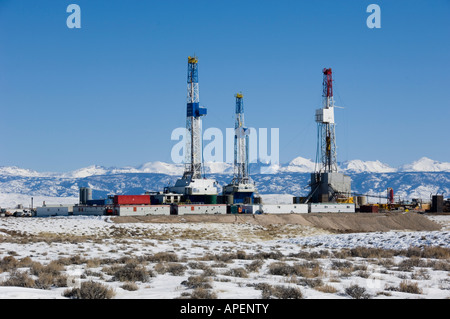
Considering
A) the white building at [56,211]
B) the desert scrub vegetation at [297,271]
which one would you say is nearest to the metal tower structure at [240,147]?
the white building at [56,211]

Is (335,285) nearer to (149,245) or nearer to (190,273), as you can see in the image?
(190,273)

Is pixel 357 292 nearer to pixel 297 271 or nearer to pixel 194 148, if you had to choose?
pixel 297 271

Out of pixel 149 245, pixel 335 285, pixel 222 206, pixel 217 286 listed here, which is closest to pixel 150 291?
pixel 217 286

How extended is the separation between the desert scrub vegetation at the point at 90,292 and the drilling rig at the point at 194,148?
7846cm

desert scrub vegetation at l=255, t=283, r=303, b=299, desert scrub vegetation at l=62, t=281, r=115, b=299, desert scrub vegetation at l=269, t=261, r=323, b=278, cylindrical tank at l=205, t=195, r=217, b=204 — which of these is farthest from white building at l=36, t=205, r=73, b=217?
desert scrub vegetation at l=255, t=283, r=303, b=299

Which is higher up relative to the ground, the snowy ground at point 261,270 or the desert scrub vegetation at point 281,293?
the desert scrub vegetation at point 281,293

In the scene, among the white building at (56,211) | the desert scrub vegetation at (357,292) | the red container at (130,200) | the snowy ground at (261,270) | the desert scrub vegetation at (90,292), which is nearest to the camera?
the desert scrub vegetation at (90,292)

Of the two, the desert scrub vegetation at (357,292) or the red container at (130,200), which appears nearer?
the desert scrub vegetation at (357,292)

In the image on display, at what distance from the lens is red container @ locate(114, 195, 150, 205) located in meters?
74.0

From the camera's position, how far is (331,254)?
25.5m

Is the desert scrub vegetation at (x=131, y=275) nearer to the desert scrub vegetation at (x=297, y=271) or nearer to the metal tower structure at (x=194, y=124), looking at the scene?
the desert scrub vegetation at (x=297, y=271)

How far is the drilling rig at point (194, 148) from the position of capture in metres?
94.1

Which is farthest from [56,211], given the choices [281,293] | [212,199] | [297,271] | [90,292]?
[281,293]

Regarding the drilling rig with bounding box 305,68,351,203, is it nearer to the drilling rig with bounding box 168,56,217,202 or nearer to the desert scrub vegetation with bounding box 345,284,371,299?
the drilling rig with bounding box 168,56,217,202
